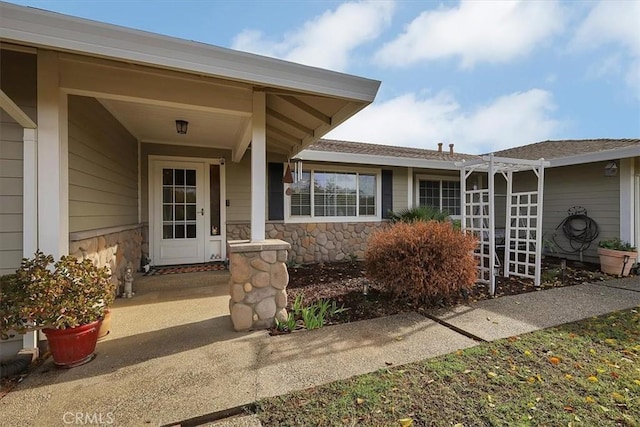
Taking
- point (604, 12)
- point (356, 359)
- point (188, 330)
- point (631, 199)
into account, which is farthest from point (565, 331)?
point (604, 12)

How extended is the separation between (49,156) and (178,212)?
3267mm

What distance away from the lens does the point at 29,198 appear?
96.8 inches

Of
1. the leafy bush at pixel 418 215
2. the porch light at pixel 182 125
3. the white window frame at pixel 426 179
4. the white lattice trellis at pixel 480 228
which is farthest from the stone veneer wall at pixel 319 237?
the white lattice trellis at pixel 480 228

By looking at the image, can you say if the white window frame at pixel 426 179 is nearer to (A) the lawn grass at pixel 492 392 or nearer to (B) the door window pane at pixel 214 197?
(B) the door window pane at pixel 214 197

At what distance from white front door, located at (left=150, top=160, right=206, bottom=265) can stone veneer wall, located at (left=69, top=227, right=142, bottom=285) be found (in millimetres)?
418

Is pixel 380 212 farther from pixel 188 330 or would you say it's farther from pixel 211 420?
pixel 211 420

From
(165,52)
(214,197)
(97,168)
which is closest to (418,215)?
(214,197)

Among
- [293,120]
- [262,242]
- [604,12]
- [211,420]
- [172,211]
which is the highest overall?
[604,12]

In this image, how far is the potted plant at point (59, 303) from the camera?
212 centimetres

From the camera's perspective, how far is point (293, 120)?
421 centimetres

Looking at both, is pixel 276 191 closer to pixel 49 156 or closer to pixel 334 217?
pixel 334 217

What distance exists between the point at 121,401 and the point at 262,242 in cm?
171

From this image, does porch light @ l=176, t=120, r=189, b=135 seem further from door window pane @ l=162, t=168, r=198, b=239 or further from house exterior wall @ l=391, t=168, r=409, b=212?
house exterior wall @ l=391, t=168, r=409, b=212

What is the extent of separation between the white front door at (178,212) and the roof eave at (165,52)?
12.2 ft
